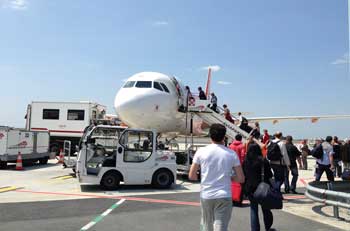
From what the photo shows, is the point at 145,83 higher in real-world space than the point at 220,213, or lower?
higher

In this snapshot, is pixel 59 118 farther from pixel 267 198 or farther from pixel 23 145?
pixel 267 198

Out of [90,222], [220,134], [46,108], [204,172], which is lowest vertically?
[90,222]

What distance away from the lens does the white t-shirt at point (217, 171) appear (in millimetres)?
4234

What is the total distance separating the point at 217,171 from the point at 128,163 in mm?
7572

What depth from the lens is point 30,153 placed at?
1950 centimetres

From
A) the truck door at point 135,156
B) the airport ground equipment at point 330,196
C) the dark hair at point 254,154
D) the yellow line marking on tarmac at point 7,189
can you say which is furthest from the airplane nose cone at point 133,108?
the dark hair at point 254,154

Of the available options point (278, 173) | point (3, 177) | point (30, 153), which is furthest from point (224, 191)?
point (30, 153)

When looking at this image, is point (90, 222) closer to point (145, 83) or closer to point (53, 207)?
point (53, 207)

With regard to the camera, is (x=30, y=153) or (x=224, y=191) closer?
(x=224, y=191)

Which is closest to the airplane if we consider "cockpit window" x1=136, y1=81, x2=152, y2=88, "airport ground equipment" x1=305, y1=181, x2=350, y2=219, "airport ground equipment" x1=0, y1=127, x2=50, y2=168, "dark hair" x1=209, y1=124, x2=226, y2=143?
"cockpit window" x1=136, y1=81, x2=152, y2=88

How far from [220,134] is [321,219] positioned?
429cm

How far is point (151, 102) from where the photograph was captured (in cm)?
1451

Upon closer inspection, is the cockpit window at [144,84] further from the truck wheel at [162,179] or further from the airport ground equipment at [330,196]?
the airport ground equipment at [330,196]

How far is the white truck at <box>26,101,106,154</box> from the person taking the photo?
25.5 metres
